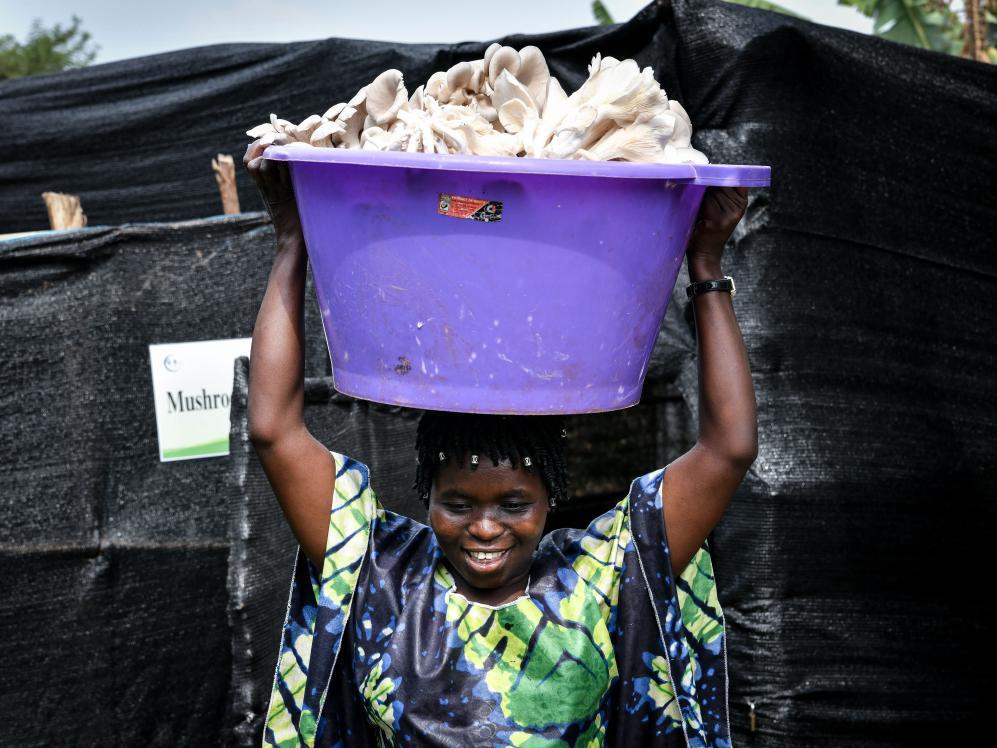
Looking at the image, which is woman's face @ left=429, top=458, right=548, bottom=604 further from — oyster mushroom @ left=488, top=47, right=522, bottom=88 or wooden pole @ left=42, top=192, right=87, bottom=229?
wooden pole @ left=42, top=192, right=87, bottom=229

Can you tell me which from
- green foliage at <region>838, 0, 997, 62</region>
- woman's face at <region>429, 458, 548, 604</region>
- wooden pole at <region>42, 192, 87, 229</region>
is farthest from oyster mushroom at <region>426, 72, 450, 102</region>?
green foliage at <region>838, 0, 997, 62</region>

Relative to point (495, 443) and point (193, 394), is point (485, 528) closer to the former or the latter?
point (495, 443)

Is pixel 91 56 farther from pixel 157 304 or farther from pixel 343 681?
pixel 343 681

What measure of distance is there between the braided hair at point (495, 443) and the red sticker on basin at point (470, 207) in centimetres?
39

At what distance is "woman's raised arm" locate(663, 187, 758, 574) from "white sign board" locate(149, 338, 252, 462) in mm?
1857

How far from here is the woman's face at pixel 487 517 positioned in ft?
5.66

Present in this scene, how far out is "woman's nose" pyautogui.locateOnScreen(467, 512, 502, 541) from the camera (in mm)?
1720

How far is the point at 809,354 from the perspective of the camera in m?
3.02

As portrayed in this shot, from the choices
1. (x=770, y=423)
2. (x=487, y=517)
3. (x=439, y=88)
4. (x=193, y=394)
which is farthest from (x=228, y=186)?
(x=487, y=517)

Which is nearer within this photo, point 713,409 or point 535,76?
point 535,76

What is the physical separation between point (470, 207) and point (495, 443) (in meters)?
0.43

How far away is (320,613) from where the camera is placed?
5.79 ft

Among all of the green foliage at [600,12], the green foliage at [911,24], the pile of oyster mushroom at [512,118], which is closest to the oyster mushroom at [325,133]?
the pile of oyster mushroom at [512,118]

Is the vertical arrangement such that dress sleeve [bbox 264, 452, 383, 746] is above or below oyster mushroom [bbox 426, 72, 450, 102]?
below
